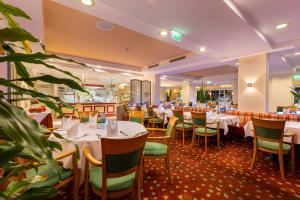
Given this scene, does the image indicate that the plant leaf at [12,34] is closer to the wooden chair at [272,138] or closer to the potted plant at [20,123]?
the potted plant at [20,123]

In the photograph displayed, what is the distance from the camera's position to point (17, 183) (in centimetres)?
62

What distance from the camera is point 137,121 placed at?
3.24 metres

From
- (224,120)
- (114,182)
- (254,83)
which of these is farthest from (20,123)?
(254,83)

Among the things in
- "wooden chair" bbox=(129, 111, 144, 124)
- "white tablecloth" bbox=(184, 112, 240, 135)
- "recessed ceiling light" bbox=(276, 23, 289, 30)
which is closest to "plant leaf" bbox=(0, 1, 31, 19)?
"wooden chair" bbox=(129, 111, 144, 124)

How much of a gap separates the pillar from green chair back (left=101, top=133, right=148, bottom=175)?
509 centimetres

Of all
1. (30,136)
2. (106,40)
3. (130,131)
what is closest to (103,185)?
(130,131)

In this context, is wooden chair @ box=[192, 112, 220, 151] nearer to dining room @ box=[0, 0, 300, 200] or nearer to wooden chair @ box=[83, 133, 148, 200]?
dining room @ box=[0, 0, 300, 200]

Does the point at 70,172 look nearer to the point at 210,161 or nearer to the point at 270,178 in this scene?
the point at 210,161

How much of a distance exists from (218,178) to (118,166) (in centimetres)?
173

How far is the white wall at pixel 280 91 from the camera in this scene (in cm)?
788

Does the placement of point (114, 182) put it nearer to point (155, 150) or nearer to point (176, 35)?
point (155, 150)

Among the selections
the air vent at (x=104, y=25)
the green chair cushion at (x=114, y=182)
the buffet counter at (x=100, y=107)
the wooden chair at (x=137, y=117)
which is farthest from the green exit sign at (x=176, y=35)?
the buffet counter at (x=100, y=107)

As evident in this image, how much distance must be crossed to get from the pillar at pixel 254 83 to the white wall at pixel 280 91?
14.7ft

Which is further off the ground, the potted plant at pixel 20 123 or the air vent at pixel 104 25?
the air vent at pixel 104 25
